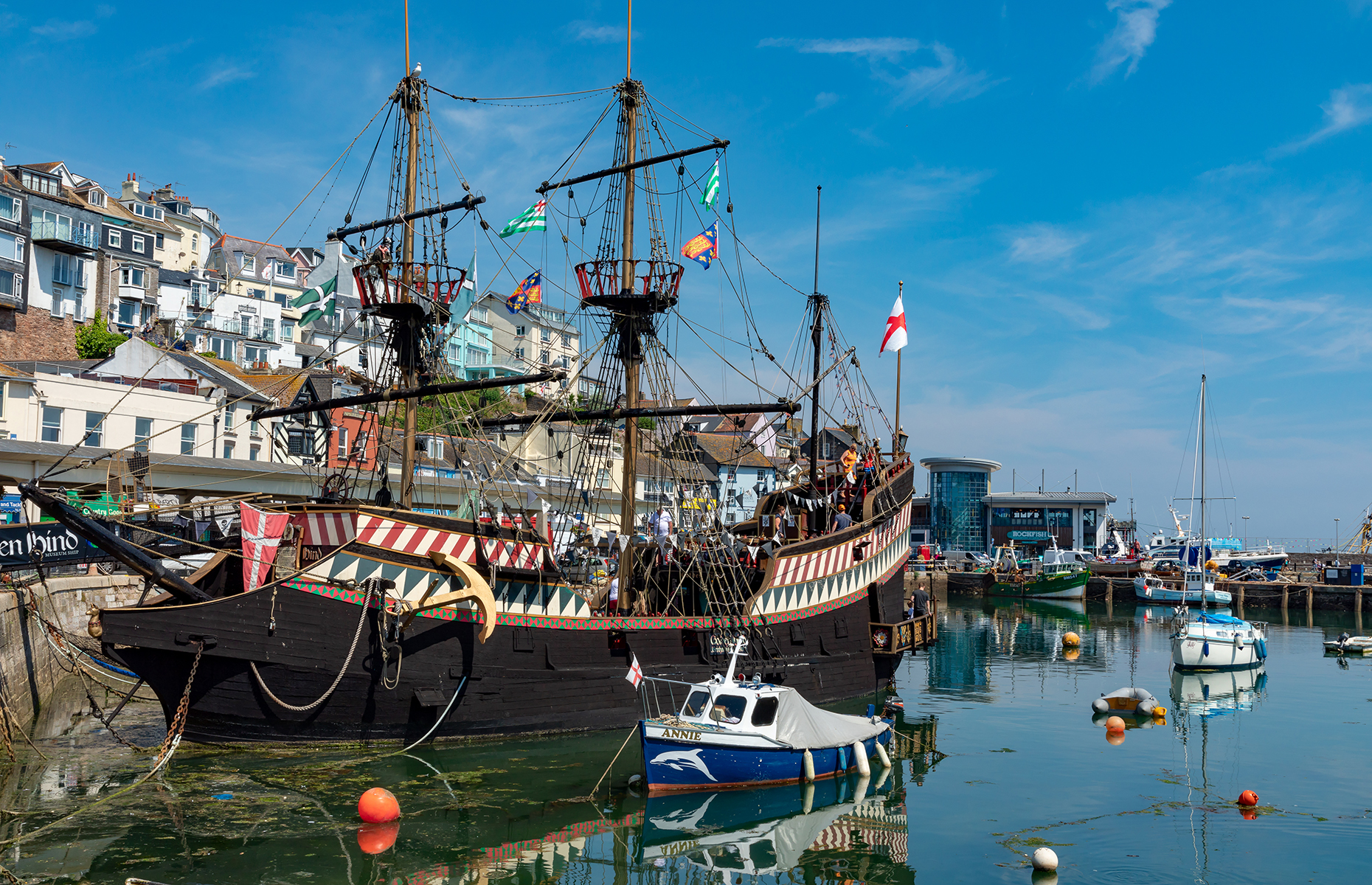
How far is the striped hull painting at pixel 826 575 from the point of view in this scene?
27156 millimetres

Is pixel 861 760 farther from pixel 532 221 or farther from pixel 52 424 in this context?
pixel 52 424

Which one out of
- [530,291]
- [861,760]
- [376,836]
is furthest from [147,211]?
[861,760]

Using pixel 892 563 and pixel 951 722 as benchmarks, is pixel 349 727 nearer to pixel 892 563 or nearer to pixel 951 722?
pixel 951 722

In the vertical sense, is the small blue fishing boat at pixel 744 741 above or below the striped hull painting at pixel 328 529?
below

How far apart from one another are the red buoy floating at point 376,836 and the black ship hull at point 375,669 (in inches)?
167

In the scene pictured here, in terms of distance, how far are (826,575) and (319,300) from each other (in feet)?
50.7

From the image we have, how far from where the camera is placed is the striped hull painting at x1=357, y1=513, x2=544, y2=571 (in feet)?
68.7

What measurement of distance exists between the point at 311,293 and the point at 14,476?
2305 centimetres

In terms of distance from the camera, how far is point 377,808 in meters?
16.7

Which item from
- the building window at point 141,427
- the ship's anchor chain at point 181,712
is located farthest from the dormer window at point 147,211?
the ship's anchor chain at point 181,712

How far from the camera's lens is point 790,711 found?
2017 cm

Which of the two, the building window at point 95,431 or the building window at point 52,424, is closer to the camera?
the building window at point 52,424

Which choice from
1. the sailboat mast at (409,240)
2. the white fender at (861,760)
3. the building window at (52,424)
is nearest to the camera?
the white fender at (861,760)

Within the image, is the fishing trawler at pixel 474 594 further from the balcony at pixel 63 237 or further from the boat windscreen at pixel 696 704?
the balcony at pixel 63 237
